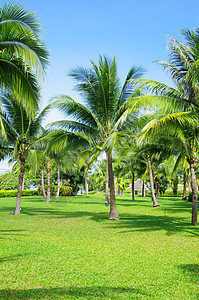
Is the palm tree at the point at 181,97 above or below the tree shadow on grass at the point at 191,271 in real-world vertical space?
above

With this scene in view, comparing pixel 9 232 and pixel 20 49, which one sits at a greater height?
pixel 20 49

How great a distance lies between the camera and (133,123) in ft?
36.8

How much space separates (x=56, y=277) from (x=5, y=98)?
1094 centimetres

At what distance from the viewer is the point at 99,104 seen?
1142cm

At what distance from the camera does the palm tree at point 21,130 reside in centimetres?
1331

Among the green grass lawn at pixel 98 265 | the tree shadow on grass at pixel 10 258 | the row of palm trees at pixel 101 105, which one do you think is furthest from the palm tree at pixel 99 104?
the tree shadow on grass at pixel 10 258

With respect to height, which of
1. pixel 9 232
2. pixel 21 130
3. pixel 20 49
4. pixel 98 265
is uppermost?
pixel 20 49

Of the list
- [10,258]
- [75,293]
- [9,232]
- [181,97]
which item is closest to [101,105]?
[181,97]

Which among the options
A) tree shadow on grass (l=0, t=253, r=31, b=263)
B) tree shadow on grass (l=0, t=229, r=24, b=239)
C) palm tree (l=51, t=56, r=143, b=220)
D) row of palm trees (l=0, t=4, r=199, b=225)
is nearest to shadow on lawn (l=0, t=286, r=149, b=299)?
tree shadow on grass (l=0, t=253, r=31, b=263)

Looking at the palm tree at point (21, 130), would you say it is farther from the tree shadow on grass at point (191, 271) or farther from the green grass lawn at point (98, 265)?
the tree shadow on grass at point (191, 271)

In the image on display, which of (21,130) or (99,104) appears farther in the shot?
(21,130)

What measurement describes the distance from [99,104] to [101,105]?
0.38ft

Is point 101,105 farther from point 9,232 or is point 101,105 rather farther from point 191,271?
point 191,271

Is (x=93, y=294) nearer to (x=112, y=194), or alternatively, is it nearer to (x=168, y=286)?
(x=168, y=286)
